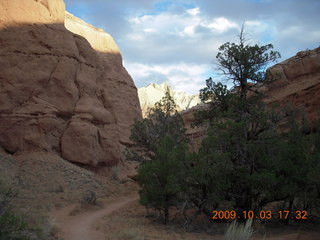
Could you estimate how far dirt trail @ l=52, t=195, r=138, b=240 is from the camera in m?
9.65

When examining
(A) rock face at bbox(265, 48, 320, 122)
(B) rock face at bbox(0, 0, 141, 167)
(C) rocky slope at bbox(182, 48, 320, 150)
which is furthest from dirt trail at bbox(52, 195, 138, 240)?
(A) rock face at bbox(265, 48, 320, 122)

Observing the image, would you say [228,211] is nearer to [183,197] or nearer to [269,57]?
[183,197]

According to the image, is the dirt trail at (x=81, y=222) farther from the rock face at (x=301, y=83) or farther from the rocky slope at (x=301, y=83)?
the rock face at (x=301, y=83)

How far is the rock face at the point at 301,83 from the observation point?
75.6 ft

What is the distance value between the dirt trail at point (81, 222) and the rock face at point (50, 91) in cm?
589

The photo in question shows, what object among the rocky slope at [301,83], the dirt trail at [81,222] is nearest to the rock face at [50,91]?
the dirt trail at [81,222]

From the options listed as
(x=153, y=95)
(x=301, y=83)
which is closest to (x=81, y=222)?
(x=301, y=83)

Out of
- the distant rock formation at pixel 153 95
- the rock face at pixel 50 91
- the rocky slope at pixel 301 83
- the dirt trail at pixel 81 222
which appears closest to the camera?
the dirt trail at pixel 81 222

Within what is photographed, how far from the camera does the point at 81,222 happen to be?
11953 millimetres

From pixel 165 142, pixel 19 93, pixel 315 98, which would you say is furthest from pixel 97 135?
pixel 315 98

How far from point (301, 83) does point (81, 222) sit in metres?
20.0

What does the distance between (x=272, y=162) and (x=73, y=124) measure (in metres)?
13.4

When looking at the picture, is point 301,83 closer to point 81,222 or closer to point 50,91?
point 50,91

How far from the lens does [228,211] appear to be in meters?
11.9
